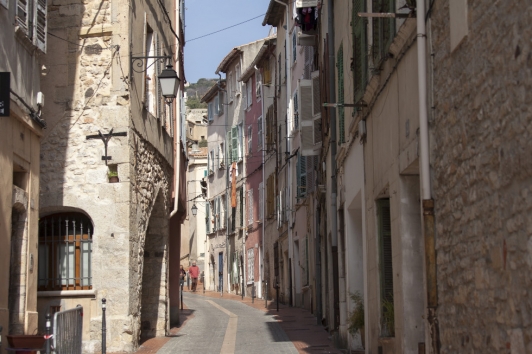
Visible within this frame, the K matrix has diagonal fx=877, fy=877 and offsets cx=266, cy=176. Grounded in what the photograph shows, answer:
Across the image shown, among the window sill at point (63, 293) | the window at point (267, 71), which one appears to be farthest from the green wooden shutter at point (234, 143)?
the window sill at point (63, 293)

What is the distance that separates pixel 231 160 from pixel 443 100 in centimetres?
3637

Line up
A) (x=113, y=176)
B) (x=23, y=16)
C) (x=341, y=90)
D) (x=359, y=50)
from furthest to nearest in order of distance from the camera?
(x=113, y=176), (x=341, y=90), (x=359, y=50), (x=23, y=16)

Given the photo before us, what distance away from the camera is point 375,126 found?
455 inches

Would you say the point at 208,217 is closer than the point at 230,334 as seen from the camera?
No

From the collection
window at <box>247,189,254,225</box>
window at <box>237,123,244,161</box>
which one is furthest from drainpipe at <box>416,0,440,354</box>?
window at <box>237,123,244,161</box>

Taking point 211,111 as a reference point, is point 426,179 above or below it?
below

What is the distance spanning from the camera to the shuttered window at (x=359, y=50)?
12.0m

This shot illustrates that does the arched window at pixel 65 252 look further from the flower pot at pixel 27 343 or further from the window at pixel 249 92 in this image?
the window at pixel 249 92

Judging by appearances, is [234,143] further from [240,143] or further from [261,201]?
[261,201]

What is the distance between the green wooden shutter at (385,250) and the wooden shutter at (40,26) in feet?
18.2

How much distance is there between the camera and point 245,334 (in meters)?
18.5

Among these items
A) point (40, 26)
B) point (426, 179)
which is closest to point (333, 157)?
point (40, 26)

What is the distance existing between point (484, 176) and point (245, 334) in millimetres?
12778

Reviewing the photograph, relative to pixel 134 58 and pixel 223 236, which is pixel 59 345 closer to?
pixel 134 58
